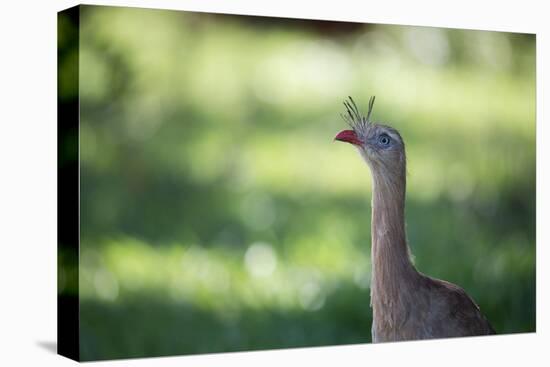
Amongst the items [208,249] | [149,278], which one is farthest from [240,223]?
[149,278]

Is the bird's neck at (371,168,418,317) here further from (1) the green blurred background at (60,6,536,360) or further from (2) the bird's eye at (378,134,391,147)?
(1) the green blurred background at (60,6,536,360)

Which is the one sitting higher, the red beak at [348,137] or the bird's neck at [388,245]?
the red beak at [348,137]

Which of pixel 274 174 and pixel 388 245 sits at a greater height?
pixel 274 174

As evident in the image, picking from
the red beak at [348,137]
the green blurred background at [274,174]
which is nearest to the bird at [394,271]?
the red beak at [348,137]

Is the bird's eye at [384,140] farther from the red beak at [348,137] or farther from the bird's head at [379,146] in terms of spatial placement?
the red beak at [348,137]

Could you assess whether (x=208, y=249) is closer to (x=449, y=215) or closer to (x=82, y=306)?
(x=82, y=306)

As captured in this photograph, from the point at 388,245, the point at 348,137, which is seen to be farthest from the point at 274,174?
the point at 388,245

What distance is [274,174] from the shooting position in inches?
227

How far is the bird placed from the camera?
18.2 feet

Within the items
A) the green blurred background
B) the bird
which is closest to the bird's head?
the bird

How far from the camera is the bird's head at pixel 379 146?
5613 mm

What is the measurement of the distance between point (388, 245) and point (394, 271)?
148 mm

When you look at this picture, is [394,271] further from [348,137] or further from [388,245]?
[348,137]

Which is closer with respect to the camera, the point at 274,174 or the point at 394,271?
the point at 394,271
